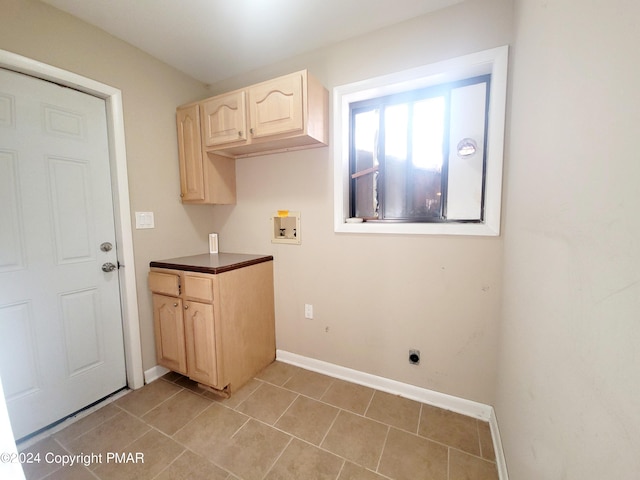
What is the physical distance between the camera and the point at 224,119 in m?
1.86

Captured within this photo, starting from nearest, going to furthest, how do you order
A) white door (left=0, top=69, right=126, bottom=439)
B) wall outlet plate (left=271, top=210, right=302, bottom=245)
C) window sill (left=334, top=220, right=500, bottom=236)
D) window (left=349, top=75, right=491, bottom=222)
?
white door (left=0, top=69, right=126, bottom=439)
window sill (left=334, top=220, right=500, bottom=236)
window (left=349, top=75, right=491, bottom=222)
wall outlet plate (left=271, top=210, right=302, bottom=245)

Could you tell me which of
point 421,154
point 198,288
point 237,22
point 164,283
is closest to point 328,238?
point 421,154

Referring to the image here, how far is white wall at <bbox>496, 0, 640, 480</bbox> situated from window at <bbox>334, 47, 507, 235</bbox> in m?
0.37

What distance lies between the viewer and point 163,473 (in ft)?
3.95

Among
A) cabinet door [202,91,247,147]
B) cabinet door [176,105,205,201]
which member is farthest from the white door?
cabinet door [202,91,247,147]

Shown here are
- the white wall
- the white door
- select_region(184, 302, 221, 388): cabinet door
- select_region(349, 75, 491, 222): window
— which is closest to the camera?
the white wall

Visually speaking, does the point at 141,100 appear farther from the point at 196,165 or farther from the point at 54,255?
the point at 54,255

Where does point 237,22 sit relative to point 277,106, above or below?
above

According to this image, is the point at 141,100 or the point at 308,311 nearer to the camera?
the point at 141,100

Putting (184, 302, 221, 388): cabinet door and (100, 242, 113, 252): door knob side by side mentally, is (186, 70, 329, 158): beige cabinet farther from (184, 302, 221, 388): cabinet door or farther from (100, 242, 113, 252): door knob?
(184, 302, 221, 388): cabinet door

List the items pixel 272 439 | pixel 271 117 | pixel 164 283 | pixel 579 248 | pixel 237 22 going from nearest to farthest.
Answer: pixel 579 248 < pixel 272 439 < pixel 237 22 < pixel 271 117 < pixel 164 283

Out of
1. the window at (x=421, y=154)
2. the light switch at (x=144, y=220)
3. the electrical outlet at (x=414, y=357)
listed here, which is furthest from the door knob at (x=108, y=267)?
the electrical outlet at (x=414, y=357)

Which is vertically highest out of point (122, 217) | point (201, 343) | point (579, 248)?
point (122, 217)

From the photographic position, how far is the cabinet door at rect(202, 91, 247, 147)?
1.79 m
